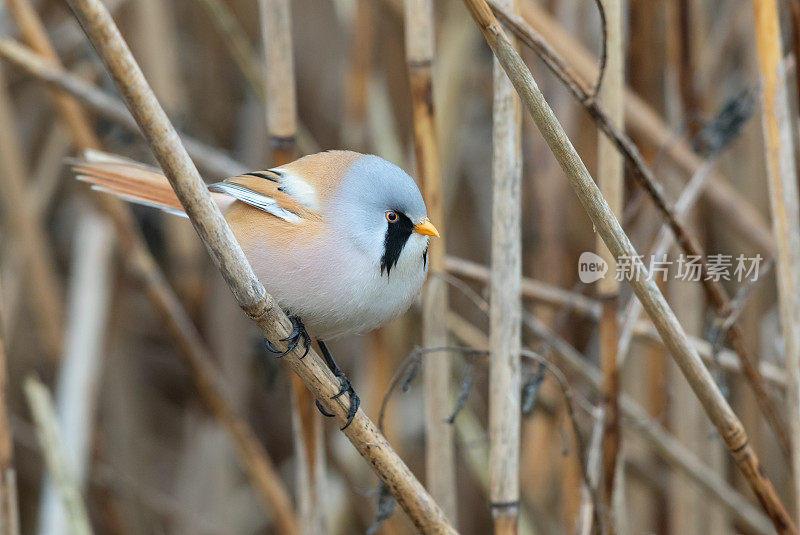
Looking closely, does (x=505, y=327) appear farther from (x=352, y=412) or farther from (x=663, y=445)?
(x=663, y=445)

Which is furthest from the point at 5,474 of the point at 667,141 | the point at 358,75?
the point at 667,141

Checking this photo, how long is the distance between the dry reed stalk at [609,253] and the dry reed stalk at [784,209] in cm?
26

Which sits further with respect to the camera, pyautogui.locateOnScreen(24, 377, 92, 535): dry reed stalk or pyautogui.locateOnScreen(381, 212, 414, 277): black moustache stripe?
pyautogui.locateOnScreen(24, 377, 92, 535): dry reed stalk

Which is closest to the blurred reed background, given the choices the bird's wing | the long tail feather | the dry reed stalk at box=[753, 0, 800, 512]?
the dry reed stalk at box=[753, 0, 800, 512]

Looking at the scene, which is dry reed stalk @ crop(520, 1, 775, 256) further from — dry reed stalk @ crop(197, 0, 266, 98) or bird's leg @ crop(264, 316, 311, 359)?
bird's leg @ crop(264, 316, 311, 359)

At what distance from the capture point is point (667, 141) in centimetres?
197

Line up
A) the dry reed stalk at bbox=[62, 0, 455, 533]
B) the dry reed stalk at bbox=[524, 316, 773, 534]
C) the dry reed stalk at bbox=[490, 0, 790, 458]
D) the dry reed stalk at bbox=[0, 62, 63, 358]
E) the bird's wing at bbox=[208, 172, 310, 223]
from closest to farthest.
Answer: the dry reed stalk at bbox=[62, 0, 455, 533]
the dry reed stalk at bbox=[490, 0, 790, 458]
the bird's wing at bbox=[208, 172, 310, 223]
the dry reed stalk at bbox=[524, 316, 773, 534]
the dry reed stalk at bbox=[0, 62, 63, 358]

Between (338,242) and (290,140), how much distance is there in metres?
0.30

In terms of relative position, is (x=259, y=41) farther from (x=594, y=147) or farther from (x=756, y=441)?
(x=756, y=441)

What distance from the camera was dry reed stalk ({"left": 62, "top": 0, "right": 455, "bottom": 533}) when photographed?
0.79 meters

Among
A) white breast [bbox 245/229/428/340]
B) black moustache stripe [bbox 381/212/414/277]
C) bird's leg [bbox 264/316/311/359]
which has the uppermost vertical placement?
black moustache stripe [bbox 381/212/414/277]

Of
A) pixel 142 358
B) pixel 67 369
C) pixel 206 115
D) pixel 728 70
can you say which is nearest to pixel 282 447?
pixel 142 358

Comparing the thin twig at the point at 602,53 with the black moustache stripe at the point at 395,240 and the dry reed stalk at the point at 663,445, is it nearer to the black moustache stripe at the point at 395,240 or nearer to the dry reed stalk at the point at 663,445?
the black moustache stripe at the point at 395,240

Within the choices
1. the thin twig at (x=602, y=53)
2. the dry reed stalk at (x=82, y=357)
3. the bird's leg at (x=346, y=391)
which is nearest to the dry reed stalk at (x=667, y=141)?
the thin twig at (x=602, y=53)
